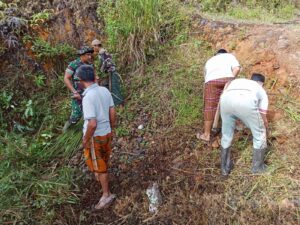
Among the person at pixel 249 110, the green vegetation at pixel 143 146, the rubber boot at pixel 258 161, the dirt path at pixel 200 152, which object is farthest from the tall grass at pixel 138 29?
the rubber boot at pixel 258 161

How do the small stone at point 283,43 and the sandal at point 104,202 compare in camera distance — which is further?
the small stone at point 283,43

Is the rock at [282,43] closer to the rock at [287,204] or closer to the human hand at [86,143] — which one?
the rock at [287,204]

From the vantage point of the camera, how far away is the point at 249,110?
350 centimetres

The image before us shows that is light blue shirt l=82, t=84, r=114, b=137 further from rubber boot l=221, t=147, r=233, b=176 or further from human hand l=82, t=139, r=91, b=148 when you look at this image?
rubber boot l=221, t=147, r=233, b=176

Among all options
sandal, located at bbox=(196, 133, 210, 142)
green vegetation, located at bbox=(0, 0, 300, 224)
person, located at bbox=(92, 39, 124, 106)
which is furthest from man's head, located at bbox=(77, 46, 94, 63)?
sandal, located at bbox=(196, 133, 210, 142)

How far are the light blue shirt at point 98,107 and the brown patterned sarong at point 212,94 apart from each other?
126cm

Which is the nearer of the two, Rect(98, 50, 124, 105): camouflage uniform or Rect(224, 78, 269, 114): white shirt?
Rect(224, 78, 269, 114): white shirt

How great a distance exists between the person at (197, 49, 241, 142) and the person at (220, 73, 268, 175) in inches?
16.5

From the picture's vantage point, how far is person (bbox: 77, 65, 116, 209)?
3.41m

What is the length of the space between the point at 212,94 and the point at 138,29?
2.01 metres

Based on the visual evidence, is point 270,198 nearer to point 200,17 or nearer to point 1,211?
point 1,211

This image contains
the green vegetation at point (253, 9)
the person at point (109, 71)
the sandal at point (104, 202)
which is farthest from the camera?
the green vegetation at point (253, 9)

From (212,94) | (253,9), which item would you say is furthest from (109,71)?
(253,9)

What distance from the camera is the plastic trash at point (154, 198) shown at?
386 centimetres
